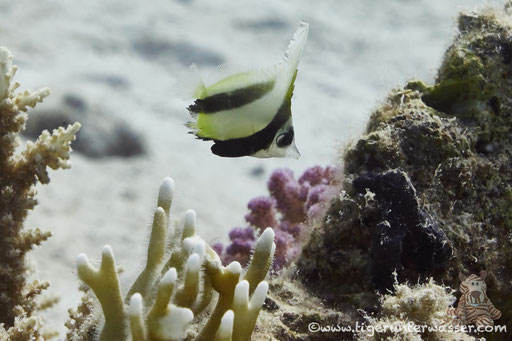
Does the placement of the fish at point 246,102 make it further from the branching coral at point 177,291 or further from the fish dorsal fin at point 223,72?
the branching coral at point 177,291

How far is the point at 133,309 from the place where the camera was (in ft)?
5.67

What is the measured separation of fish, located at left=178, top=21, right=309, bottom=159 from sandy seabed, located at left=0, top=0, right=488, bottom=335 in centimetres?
324

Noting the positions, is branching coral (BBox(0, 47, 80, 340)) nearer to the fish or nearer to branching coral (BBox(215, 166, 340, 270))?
the fish

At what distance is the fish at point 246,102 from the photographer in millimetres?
1887

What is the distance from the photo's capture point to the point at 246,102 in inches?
74.2

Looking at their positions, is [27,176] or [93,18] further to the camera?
[93,18]

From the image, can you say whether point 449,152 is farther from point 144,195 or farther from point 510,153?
point 144,195

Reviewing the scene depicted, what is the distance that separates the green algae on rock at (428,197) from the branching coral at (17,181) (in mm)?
1588

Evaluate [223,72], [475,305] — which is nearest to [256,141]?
[223,72]

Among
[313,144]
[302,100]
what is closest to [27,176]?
[313,144]

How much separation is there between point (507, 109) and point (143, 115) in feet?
20.1

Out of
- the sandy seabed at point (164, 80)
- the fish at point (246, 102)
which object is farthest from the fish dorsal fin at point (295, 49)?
the sandy seabed at point (164, 80)

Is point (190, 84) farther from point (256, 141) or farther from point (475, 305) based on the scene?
point (475, 305)

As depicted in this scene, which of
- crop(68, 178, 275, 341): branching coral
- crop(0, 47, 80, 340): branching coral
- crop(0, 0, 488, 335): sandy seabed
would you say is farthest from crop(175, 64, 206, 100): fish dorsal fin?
crop(0, 0, 488, 335): sandy seabed
